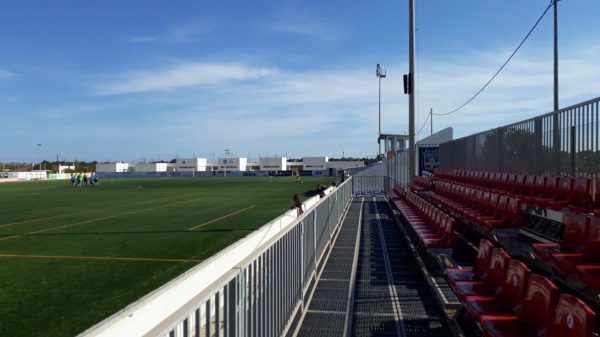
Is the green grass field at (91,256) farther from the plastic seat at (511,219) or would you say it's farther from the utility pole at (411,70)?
the utility pole at (411,70)

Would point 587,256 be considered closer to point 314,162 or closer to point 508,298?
point 508,298

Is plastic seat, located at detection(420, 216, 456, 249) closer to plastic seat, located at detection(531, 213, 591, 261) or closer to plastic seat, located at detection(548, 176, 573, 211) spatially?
plastic seat, located at detection(548, 176, 573, 211)

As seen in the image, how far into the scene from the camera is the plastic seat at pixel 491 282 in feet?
11.9

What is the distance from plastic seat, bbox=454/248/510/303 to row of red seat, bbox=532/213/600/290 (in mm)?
472

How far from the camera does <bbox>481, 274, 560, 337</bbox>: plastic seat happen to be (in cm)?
271

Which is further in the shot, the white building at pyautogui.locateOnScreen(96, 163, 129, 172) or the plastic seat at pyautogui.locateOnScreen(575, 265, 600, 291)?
the white building at pyautogui.locateOnScreen(96, 163, 129, 172)

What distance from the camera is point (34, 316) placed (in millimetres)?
5645

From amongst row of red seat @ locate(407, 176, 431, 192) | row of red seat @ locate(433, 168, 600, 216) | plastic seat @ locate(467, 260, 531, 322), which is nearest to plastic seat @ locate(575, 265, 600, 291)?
plastic seat @ locate(467, 260, 531, 322)

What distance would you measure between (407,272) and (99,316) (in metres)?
4.45

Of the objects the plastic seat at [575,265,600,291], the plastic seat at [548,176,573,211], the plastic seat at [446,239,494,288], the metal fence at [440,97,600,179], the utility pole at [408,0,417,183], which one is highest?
the utility pole at [408,0,417,183]

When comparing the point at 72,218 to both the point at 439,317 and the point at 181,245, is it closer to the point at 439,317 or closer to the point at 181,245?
the point at 181,245

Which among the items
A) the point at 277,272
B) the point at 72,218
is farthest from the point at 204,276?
the point at 72,218

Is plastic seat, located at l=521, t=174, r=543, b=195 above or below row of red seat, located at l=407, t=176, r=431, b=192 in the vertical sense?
above

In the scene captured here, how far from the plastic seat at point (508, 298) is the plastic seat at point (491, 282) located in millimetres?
106
